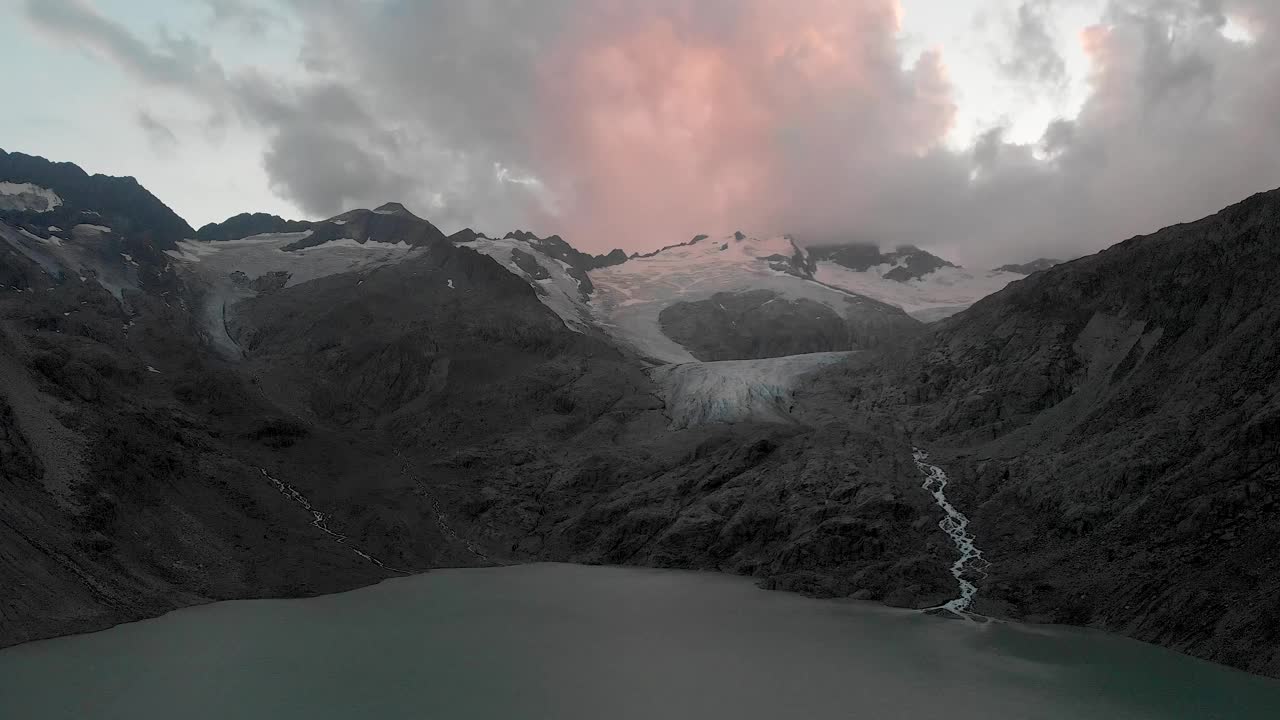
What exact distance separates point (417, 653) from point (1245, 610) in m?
36.3

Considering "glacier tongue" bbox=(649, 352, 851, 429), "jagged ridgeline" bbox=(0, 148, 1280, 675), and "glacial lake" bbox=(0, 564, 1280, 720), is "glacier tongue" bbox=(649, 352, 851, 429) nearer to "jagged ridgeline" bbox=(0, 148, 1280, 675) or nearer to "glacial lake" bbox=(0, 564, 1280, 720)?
"jagged ridgeline" bbox=(0, 148, 1280, 675)

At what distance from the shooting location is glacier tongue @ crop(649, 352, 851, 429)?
92.5 meters

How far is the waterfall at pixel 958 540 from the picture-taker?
50.7 metres

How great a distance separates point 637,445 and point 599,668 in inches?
2002

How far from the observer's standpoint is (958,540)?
56875mm

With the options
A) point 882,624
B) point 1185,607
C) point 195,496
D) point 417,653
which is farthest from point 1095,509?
point 195,496

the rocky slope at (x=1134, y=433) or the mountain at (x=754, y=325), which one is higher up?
the mountain at (x=754, y=325)

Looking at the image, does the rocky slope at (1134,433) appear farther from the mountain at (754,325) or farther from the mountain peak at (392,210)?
the mountain peak at (392,210)

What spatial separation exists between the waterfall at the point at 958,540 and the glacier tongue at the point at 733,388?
920 inches

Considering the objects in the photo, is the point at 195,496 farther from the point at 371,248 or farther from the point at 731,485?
the point at 371,248

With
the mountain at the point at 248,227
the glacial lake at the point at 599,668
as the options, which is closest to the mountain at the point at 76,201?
the mountain at the point at 248,227

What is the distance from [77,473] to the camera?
4859cm

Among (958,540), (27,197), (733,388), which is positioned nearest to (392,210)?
(27,197)

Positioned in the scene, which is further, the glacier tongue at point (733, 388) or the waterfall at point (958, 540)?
the glacier tongue at point (733, 388)
